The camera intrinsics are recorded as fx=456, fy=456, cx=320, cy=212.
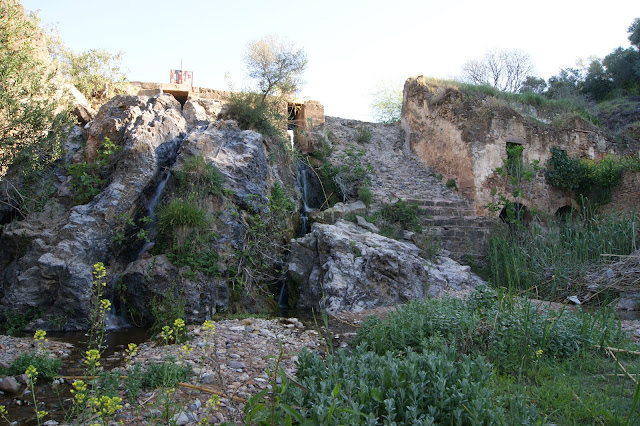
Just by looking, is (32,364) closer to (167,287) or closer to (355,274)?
(167,287)

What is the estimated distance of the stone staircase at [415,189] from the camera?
452 inches

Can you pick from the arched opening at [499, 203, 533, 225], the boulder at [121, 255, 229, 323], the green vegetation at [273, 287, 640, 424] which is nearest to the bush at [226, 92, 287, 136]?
the boulder at [121, 255, 229, 323]

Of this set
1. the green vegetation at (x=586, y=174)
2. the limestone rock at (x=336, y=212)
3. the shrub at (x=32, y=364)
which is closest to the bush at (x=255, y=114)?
the limestone rock at (x=336, y=212)

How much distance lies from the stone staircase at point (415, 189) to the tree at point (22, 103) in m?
7.22

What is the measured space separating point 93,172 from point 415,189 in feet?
27.3

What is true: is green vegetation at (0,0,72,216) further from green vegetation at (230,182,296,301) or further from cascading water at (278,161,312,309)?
cascading water at (278,161,312,309)

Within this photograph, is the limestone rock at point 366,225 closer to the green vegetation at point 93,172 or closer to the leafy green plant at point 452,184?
the leafy green plant at point 452,184

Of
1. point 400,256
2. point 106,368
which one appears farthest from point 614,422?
point 400,256

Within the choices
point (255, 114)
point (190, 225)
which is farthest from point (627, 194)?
point (190, 225)

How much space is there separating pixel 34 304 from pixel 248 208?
362 centimetres

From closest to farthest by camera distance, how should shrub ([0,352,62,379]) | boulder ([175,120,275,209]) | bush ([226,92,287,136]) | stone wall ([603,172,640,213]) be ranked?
shrub ([0,352,62,379]), boulder ([175,120,275,209]), bush ([226,92,287,136]), stone wall ([603,172,640,213])

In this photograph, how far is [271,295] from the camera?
7992mm

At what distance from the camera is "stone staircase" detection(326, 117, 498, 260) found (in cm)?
1149

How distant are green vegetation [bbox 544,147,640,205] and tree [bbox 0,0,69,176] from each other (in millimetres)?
13250
